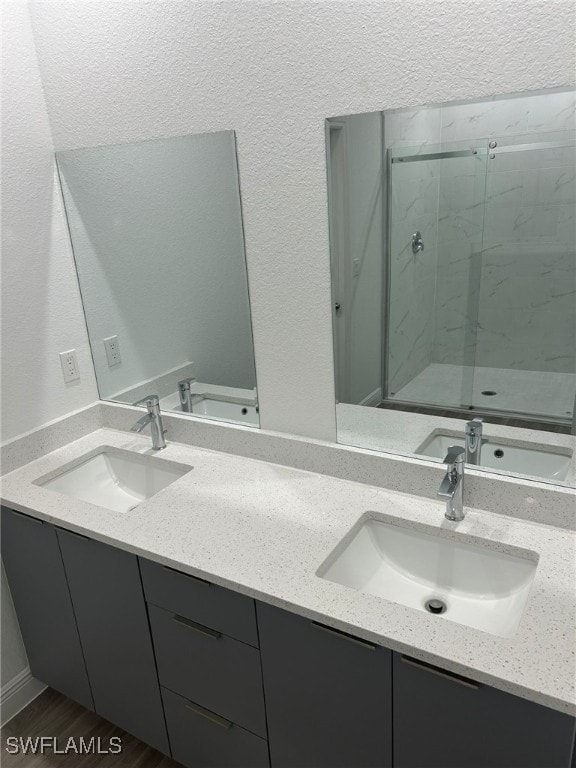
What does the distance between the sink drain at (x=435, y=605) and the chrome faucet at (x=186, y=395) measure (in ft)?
3.45

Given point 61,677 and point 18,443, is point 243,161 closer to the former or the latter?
point 18,443

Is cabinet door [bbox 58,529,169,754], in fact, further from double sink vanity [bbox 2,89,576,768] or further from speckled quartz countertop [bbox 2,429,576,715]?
speckled quartz countertop [bbox 2,429,576,715]

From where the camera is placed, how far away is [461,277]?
4.62 feet

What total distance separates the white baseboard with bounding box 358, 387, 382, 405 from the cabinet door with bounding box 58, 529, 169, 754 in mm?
781

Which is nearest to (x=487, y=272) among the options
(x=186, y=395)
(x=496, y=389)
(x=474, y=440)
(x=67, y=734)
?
(x=496, y=389)

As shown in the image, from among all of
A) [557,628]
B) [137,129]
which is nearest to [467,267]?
[557,628]

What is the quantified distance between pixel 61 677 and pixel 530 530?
1.62 m

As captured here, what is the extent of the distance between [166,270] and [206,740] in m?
1.46

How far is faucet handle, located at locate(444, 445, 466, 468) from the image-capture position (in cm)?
141

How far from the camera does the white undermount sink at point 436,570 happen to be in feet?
4.29

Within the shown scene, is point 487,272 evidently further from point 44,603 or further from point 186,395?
point 44,603

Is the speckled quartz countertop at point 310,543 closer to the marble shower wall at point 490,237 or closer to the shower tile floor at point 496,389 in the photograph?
the shower tile floor at point 496,389

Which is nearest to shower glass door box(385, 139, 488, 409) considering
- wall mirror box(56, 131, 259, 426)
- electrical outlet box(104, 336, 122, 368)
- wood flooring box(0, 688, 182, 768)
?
wall mirror box(56, 131, 259, 426)

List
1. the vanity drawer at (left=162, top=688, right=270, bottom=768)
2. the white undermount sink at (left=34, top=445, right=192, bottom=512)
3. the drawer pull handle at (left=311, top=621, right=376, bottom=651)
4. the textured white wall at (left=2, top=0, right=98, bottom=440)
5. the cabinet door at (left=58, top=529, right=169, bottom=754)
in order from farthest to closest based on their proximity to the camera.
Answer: the white undermount sink at (left=34, top=445, right=192, bottom=512) < the textured white wall at (left=2, top=0, right=98, bottom=440) < the cabinet door at (left=58, top=529, right=169, bottom=754) < the vanity drawer at (left=162, top=688, right=270, bottom=768) < the drawer pull handle at (left=311, top=621, right=376, bottom=651)
